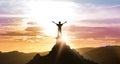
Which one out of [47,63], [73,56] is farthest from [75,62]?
[47,63]

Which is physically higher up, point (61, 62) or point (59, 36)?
point (59, 36)

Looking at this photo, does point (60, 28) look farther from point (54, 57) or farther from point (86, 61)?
point (86, 61)

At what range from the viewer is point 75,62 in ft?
295

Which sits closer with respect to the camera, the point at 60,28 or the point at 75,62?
the point at 60,28

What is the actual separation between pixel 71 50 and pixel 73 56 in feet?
6.08

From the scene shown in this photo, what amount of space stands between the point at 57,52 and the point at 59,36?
6600 millimetres

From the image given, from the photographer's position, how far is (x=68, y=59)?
8956 cm

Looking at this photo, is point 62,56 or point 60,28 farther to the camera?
point 62,56

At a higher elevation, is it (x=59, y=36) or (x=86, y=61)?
(x=59, y=36)

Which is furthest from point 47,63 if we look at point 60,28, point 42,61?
point 60,28

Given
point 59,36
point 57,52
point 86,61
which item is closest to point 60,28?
point 59,36

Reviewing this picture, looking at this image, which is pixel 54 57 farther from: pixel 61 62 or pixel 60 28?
pixel 60 28

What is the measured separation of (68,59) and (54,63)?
13.9 ft

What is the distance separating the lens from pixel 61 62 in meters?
88.6
